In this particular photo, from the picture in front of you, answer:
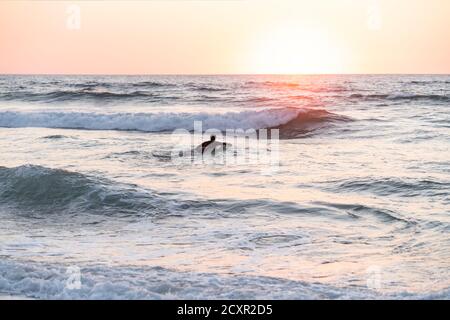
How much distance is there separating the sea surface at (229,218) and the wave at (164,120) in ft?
20.0

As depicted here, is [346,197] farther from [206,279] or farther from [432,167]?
[206,279]

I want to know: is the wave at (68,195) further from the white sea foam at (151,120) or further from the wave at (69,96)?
the wave at (69,96)

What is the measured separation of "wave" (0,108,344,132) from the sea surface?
6.09m

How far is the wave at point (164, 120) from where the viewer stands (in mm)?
27406

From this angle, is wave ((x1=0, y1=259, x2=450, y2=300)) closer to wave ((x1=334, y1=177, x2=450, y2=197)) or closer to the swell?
wave ((x1=334, y1=177, x2=450, y2=197))

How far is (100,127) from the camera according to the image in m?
27.6

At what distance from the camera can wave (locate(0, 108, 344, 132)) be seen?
27.4 metres

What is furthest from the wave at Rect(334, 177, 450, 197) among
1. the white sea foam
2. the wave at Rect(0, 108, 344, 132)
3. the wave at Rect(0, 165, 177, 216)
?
the white sea foam

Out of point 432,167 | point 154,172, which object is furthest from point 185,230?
point 432,167

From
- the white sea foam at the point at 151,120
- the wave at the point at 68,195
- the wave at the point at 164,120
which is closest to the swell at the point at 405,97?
the wave at the point at 164,120

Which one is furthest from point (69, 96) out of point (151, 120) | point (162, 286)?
point (162, 286)
